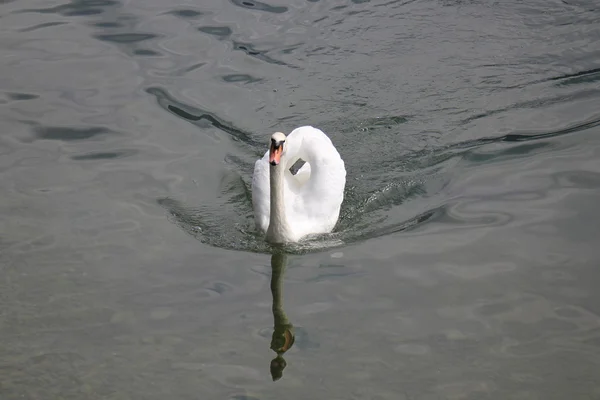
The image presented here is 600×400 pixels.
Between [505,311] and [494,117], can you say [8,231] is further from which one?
[494,117]

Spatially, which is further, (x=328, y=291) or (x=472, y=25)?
(x=472, y=25)

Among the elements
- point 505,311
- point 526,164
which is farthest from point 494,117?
point 505,311

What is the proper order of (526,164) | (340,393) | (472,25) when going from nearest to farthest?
(340,393)
(526,164)
(472,25)

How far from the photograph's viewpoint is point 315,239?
8.83 metres

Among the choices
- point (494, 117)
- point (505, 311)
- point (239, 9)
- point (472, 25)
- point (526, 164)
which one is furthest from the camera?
point (239, 9)

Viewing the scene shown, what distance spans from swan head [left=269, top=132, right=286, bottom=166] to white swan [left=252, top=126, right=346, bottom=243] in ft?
0.91

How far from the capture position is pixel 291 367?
6.88 meters

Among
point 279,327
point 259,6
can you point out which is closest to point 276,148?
point 279,327

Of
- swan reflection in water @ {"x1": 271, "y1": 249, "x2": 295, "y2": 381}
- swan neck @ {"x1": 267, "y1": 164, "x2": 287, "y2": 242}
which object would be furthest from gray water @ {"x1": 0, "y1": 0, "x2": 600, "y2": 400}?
swan neck @ {"x1": 267, "y1": 164, "x2": 287, "y2": 242}

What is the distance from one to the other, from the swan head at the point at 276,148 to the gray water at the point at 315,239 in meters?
0.94

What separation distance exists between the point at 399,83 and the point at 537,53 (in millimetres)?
2001

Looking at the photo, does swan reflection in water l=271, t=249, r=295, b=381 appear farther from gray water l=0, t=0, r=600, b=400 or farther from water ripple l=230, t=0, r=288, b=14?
water ripple l=230, t=0, r=288, b=14

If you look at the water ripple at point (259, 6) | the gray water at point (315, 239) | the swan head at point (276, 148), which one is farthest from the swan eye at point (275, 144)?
the water ripple at point (259, 6)

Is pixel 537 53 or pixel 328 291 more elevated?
pixel 537 53
